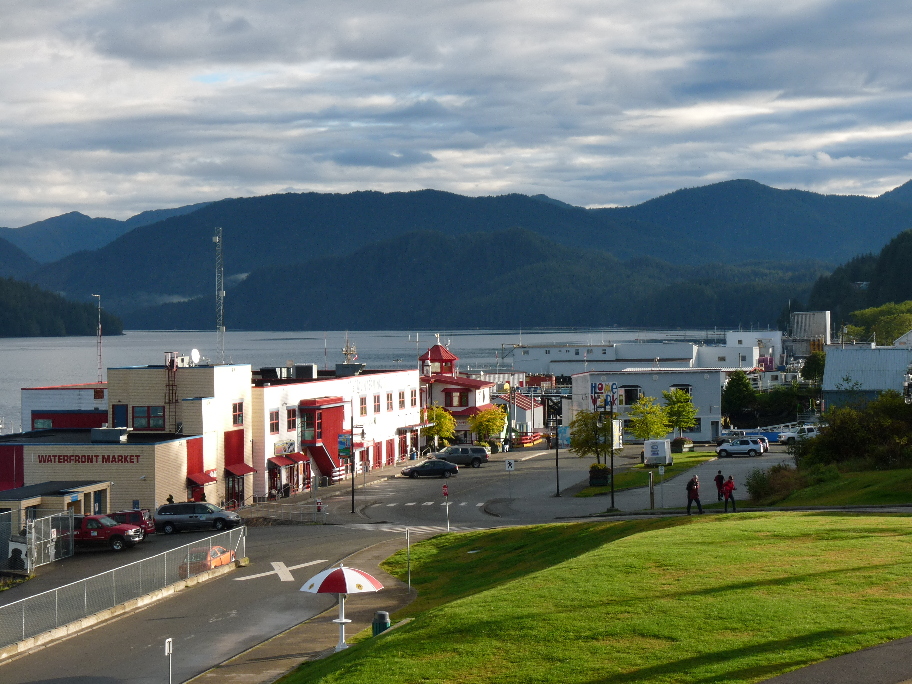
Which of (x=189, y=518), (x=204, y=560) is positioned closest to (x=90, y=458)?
(x=189, y=518)

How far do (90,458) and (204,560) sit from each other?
19.5 meters

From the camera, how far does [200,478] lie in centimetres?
5753

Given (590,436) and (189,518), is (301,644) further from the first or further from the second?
(590,436)

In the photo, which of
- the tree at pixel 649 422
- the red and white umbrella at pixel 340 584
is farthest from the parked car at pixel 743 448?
the red and white umbrella at pixel 340 584

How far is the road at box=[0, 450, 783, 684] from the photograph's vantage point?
26328 millimetres

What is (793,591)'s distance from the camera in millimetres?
20328

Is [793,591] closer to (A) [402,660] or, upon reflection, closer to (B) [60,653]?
(A) [402,660]

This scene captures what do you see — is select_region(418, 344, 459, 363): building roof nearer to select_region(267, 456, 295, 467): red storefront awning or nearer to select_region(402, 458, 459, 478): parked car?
select_region(402, 458, 459, 478): parked car

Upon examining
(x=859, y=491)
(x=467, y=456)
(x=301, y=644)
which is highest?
(x=859, y=491)

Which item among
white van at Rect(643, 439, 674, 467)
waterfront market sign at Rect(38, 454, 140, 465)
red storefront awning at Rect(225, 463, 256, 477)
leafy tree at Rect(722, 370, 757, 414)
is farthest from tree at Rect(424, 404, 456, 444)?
waterfront market sign at Rect(38, 454, 140, 465)

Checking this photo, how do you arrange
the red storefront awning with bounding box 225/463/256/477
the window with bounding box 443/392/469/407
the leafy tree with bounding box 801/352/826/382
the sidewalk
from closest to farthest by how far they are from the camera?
the sidewalk < the red storefront awning with bounding box 225/463/256/477 < the window with bounding box 443/392/469/407 < the leafy tree with bounding box 801/352/826/382

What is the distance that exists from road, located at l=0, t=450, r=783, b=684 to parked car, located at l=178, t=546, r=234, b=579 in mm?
697

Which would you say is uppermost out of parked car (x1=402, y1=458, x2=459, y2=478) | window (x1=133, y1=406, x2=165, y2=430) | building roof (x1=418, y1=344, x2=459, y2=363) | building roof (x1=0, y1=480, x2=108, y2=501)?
building roof (x1=418, y1=344, x2=459, y2=363)

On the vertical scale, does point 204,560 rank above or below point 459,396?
below
